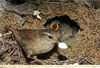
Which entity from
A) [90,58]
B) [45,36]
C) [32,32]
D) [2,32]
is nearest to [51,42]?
[45,36]

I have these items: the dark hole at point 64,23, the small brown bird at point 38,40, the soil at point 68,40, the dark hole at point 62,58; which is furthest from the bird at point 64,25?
the small brown bird at point 38,40

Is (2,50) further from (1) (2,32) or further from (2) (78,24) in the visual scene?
(2) (78,24)

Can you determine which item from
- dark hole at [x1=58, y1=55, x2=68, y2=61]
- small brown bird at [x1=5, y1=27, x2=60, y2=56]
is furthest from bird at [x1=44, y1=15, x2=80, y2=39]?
small brown bird at [x1=5, y1=27, x2=60, y2=56]

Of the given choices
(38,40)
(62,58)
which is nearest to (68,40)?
(62,58)

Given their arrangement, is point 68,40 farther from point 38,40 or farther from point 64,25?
point 38,40

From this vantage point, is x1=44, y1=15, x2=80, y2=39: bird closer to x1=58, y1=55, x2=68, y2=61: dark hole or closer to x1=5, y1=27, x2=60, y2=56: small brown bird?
x1=58, y1=55, x2=68, y2=61: dark hole

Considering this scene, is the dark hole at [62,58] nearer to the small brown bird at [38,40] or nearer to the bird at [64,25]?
the small brown bird at [38,40]
